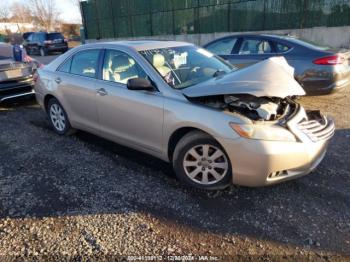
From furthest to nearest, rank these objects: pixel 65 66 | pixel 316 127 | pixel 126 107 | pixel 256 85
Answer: pixel 65 66 < pixel 126 107 < pixel 316 127 < pixel 256 85

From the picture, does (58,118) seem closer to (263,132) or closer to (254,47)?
(263,132)

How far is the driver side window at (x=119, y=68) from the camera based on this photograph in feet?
12.4

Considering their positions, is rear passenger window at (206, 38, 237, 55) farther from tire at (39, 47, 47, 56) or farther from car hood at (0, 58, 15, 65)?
tire at (39, 47, 47, 56)

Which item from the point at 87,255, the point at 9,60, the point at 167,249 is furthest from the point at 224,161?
the point at 9,60

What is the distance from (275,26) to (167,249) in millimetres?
14318

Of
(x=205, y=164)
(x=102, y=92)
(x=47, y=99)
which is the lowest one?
(x=205, y=164)

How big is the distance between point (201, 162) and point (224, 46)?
187 inches

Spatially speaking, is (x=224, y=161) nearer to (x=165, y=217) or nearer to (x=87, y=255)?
(x=165, y=217)

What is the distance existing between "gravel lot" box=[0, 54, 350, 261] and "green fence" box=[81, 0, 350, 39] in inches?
445

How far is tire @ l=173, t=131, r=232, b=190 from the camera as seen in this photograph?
316 cm

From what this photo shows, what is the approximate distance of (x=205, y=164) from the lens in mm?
3262

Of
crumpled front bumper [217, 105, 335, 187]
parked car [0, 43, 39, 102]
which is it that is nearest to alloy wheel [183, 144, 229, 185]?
crumpled front bumper [217, 105, 335, 187]

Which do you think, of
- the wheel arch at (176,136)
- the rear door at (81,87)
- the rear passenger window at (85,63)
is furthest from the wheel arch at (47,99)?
the wheel arch at (176,136)

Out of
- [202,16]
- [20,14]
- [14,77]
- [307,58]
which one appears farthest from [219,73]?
[20,14]
